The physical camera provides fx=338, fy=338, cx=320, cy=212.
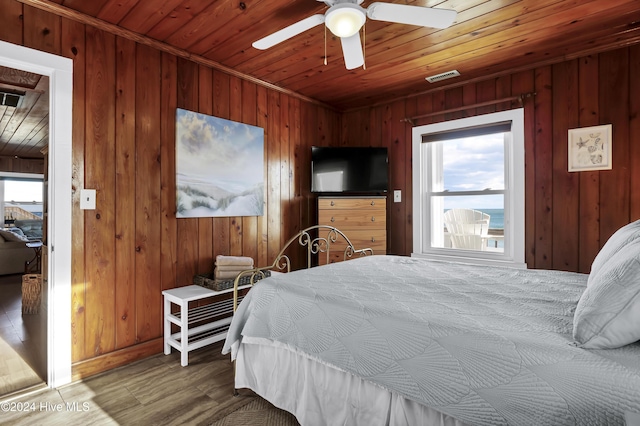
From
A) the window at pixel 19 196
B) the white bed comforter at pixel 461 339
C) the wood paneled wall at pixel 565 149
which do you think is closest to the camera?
the white bed comforter at pixel 461 339

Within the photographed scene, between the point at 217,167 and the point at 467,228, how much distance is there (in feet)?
8.59

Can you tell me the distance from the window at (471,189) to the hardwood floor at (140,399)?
243cm

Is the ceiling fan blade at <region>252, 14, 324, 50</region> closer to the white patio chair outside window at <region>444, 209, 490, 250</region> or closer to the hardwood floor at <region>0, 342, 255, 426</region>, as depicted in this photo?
the hardwood floor at <region>0, 342, 255, 426</region>

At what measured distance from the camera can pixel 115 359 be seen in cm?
245

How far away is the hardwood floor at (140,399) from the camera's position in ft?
6.11

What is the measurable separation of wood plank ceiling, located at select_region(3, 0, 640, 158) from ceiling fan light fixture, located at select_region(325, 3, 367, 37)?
54cm

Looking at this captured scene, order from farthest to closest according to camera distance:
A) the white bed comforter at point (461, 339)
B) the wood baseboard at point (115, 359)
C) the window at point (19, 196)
→ 1. the window at point (19, 196)
2. the wood baseboard at point (115, 359)
3. the white bed comforter at point (461, 339)

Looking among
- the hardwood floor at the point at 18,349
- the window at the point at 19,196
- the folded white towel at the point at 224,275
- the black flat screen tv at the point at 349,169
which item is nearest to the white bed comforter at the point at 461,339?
the folded white towel at the point at 224,275

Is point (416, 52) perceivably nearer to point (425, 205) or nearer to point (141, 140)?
point (425, 205)

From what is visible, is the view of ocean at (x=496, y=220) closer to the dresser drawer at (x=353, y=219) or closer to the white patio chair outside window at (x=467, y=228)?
the white patio chair outside window at (x=467, y=228)

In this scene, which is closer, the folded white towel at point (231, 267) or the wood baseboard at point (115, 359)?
the wood baseboard at point (115, 359)

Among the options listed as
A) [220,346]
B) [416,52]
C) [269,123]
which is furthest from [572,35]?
[220,346]

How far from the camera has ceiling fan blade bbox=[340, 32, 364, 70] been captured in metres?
1.98

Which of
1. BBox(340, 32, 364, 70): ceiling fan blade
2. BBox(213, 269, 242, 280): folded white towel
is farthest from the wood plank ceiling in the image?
BBox(213, 269, 242, 280): folded white towel
